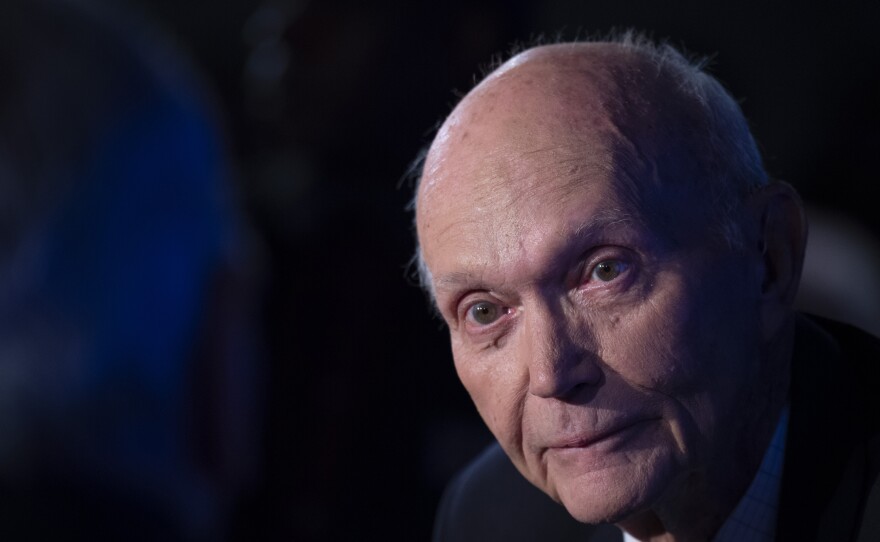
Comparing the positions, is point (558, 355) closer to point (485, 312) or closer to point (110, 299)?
point (485, 312)

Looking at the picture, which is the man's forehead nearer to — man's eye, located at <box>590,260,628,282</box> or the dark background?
man's eye, located at <box>590,260,628,282</box>

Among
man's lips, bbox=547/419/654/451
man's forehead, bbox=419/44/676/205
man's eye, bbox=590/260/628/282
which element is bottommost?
man's lips, bbox=547/419/654/451

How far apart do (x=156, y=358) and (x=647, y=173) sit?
2.14m

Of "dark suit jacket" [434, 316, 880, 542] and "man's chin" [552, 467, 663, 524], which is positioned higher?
"man's chin" [552, 467, 663, 524]

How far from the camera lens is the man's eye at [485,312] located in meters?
1.85

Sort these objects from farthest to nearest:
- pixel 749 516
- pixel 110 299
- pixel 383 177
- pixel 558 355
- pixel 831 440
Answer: pixel 383 177 < pixel 110 299 < pixel 749 516 < pixel 831 440 < pixel 558 355

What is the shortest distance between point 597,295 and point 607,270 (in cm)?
4

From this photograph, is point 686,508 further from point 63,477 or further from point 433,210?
point 63,477

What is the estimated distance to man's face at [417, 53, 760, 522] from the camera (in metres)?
1.72

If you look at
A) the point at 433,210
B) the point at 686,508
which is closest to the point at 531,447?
the point at 686,508

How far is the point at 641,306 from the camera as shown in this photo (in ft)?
5.69

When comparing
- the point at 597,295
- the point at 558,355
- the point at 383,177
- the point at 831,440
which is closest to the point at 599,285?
the point at 597,295

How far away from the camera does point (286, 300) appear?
384 centimetres

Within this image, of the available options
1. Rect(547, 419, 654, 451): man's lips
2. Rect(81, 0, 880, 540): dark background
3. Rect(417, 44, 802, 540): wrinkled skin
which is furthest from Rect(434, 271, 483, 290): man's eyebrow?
Rect(81, 0, 880, 540): dark background
